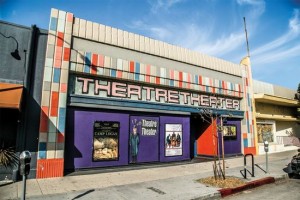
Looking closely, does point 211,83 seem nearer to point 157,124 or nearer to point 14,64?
point 157,124

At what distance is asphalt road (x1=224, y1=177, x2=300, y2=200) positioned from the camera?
773 cm

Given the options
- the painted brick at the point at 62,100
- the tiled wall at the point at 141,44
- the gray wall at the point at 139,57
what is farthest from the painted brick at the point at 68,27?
the painted brick at the point at 62,100

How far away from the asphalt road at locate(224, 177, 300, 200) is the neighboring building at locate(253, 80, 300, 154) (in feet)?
32.3

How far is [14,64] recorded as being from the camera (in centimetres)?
964

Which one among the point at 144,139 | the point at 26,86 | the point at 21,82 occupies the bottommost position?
the point at 144,139

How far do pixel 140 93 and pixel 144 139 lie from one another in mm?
2437

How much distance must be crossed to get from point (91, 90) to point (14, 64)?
3324 millimetres

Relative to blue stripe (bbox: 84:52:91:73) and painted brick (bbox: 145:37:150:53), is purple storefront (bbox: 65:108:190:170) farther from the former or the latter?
painted brick (bbox: 145:37:150:53)

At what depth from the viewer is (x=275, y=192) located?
838 cm

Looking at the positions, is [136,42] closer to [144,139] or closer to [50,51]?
[50,51]

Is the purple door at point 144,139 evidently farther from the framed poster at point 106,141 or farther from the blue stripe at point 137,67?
the blue stripe at point 137,67

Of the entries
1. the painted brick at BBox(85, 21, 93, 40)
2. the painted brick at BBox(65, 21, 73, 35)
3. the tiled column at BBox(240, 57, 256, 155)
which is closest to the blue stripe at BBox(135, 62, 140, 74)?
the painted brick at BBox(85, 21, 93, 40)

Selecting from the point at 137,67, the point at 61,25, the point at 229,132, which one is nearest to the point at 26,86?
the point at 61,25

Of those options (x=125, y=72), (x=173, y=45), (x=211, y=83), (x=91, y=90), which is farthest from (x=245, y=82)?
(x=91, y=90)
